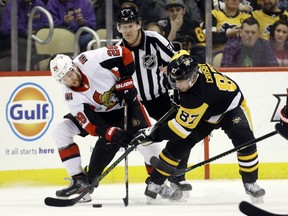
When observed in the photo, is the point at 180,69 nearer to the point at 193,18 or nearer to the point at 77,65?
the point at 77,65

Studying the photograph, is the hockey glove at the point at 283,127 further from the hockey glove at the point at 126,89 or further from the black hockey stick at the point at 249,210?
the hockey glove at the point at 126,89

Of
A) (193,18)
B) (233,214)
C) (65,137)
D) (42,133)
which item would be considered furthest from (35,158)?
(233,214)

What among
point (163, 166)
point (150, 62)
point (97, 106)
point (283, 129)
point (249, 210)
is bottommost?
point (163, 166)

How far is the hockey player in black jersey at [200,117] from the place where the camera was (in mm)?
4828

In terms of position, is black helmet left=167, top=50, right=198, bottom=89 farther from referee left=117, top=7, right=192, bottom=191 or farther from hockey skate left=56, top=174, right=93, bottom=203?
hockey skate left=56, top=174, right=93, bottom=203

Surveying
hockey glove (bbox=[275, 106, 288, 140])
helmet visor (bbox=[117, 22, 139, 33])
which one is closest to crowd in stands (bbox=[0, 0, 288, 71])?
helmet visor (bbox=[117, 22, 139, 33])

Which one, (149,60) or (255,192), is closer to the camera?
(255,192)

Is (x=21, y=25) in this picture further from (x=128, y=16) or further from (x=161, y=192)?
(x=161, y=192)

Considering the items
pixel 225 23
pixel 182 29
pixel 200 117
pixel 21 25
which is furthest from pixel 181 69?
pixel 21 25

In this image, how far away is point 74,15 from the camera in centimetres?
638

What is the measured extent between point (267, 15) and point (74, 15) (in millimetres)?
1470

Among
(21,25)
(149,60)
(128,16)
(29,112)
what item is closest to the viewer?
(128,16)

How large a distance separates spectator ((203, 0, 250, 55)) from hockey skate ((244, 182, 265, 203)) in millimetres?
1622

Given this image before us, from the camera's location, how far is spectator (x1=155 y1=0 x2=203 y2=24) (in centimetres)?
641
